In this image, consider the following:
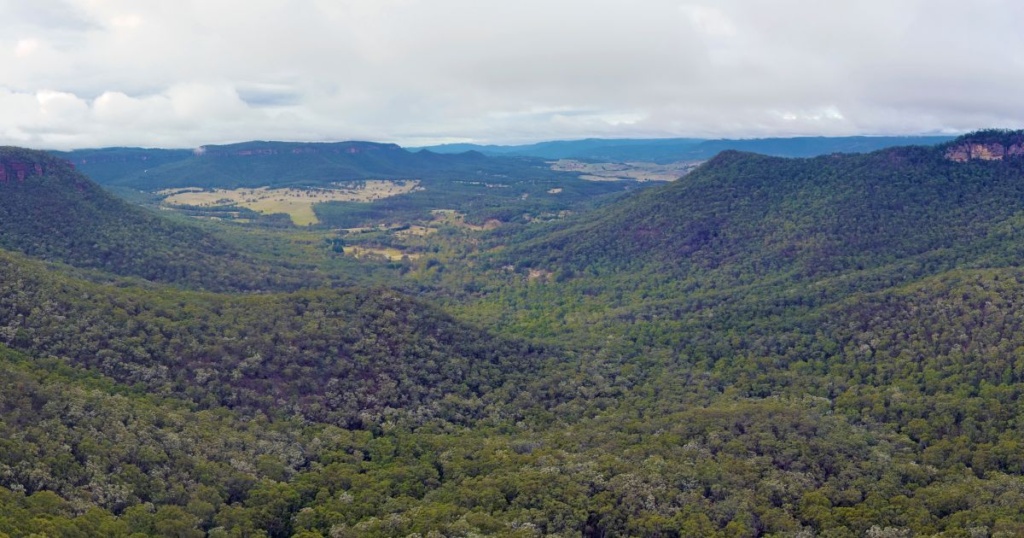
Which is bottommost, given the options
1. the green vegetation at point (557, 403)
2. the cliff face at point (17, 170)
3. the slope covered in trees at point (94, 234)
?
the green vegetation at point (557, 403)

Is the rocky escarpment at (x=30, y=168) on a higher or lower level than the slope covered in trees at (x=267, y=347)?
higher

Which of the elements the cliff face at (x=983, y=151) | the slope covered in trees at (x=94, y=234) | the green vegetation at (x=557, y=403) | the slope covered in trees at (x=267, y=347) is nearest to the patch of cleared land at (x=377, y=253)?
the slope covered in trees at (x=94, y=234)

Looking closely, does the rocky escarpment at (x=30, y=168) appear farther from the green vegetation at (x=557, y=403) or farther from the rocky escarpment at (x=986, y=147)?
the rocky escarpment at (x=986, y=147)

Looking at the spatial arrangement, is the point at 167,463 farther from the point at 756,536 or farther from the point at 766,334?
the point at 766,334

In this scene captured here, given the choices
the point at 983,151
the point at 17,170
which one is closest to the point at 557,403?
the point at 17,170

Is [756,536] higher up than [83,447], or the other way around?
[83,447]

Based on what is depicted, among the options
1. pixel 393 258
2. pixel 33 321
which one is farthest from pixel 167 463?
pixel 393 258

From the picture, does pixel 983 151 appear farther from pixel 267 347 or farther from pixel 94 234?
pixel 94 234
